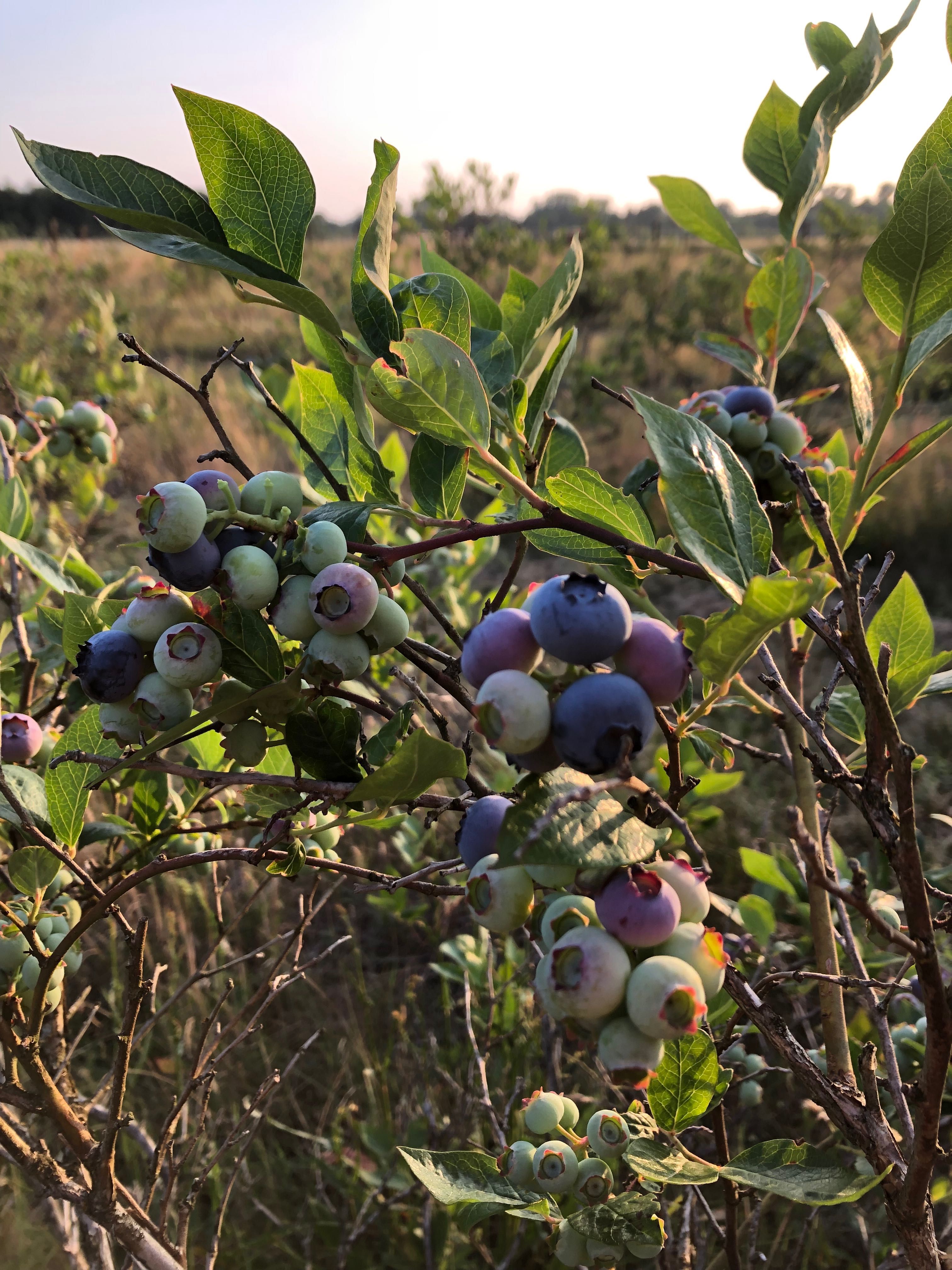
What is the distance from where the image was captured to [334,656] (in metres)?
0.47

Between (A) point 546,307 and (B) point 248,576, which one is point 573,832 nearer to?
(B) point 248,576

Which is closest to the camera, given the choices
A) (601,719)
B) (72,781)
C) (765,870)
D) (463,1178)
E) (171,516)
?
(601,719)

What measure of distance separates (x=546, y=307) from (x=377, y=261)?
16 cm

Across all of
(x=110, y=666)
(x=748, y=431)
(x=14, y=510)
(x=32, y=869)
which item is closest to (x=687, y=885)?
(x=110, y=666)

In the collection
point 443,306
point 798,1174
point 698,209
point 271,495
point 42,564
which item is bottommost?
point 798,1174

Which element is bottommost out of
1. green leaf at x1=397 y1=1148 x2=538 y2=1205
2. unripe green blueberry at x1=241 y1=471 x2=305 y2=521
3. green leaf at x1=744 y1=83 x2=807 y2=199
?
green leaf at x1=397 y1=1148 x2=538 y2=1205

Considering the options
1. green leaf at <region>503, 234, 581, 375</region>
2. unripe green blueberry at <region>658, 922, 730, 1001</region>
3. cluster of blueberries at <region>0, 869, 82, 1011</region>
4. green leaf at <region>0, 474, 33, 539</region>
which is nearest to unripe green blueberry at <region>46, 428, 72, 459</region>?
green leaf at <region>0, 474, 33, 539</region>

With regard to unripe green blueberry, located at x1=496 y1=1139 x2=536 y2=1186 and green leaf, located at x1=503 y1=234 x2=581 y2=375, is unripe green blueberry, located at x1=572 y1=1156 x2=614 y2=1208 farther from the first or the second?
green leaf, located at x1=503 y1=234 x2=581 y2=375

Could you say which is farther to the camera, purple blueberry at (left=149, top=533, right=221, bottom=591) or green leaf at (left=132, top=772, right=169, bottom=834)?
green leaf at (left=132, top=772, right=169, bottom=834)

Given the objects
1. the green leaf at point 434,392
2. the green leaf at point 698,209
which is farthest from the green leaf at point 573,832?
the green leaf at point 698,209

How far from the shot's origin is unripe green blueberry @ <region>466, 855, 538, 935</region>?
406 mm

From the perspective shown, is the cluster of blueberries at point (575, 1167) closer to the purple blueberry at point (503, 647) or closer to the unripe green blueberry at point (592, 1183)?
the unripe green blueberry at point (592, 1183)

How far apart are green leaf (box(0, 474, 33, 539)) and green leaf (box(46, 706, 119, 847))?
298 millimetres

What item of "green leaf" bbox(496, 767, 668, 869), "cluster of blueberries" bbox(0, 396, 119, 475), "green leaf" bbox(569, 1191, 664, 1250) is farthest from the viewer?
"cluster of blueberries" bbox(0, 396, 119, 475)
